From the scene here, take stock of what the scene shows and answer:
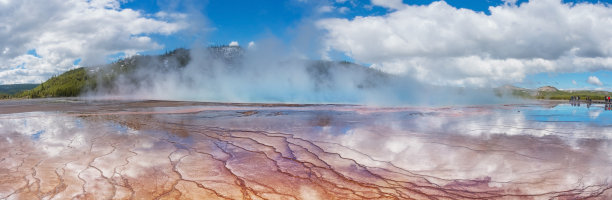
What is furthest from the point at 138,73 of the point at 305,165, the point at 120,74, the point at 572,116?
the point at 305,165

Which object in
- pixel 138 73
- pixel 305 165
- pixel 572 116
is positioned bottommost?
pixel 305 165

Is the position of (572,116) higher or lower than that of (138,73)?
lower

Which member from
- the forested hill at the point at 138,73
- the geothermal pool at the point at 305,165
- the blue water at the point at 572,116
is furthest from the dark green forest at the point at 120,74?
the geothermal pool at the point at 305,165

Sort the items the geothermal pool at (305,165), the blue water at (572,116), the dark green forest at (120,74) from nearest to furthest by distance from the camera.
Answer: the geothermal pool at (305,165), the blue water at (572,116), the dark green forest at (120,74)

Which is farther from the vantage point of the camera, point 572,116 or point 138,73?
point 138,73

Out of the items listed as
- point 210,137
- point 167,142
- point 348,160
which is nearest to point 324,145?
point 348,160

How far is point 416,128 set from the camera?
9141mm

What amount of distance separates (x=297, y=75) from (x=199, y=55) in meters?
28.8

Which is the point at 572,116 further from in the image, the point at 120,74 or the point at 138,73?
the point at 120,74

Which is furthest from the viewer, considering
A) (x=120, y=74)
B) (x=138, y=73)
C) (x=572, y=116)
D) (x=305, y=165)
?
(x=120, y=74)

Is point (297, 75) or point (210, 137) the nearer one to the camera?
point (210, 137)

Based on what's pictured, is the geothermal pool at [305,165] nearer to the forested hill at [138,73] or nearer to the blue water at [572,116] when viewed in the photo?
the blue water at [572,116]

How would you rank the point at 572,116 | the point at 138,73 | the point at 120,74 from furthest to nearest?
the point at 120,74 → the point at 138,73 → the point at 572,116

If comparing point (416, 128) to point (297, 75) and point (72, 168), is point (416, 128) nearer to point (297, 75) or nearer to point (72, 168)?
point (72, 168)
